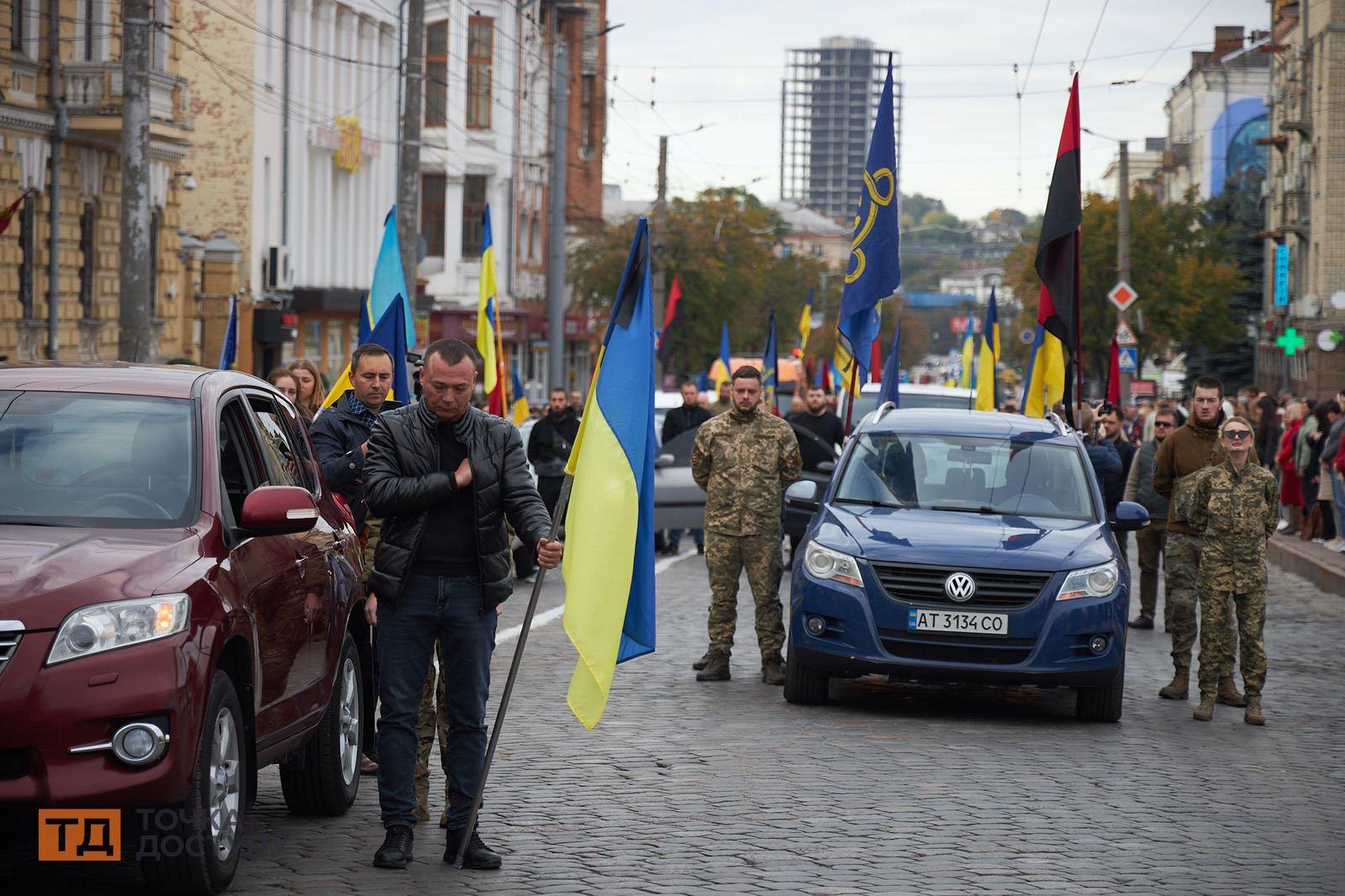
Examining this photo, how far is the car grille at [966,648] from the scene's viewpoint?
1102cm

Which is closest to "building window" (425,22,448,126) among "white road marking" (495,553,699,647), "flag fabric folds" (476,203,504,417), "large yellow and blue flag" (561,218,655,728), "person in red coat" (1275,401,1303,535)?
"person in red coat" (1275,401,1303,535)

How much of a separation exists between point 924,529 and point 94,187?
20.7 m

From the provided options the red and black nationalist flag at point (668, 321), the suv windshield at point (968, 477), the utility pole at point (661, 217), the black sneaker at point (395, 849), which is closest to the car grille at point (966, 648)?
the suv windshield at point (968, 477)

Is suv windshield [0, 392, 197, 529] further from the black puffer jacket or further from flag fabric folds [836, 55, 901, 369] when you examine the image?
flag fabric folds [836, 55, 901, 369]

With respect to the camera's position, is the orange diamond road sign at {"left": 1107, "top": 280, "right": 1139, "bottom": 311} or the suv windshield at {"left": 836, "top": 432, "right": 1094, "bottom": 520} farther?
the orange diamond road sign at {"left": 1107, "top": 280, "right": 1139, "bottom": 311}

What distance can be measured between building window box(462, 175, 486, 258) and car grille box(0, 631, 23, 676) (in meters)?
51.4

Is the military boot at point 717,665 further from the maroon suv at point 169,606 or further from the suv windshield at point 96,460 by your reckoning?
the suv windshield at point 96,460

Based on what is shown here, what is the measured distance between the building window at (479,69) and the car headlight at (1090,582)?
48.2 metres

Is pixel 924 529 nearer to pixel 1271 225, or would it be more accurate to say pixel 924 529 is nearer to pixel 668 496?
pixel 668 496

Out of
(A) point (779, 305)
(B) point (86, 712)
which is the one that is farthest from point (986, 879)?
(A) point (779, 305)

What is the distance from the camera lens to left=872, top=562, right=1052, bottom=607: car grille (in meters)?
11.0

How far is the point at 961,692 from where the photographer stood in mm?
12594

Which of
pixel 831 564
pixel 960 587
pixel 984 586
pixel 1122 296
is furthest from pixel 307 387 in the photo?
pixel 1122 296

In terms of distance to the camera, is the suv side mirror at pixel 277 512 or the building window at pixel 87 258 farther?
the building window at pixel 87 258
